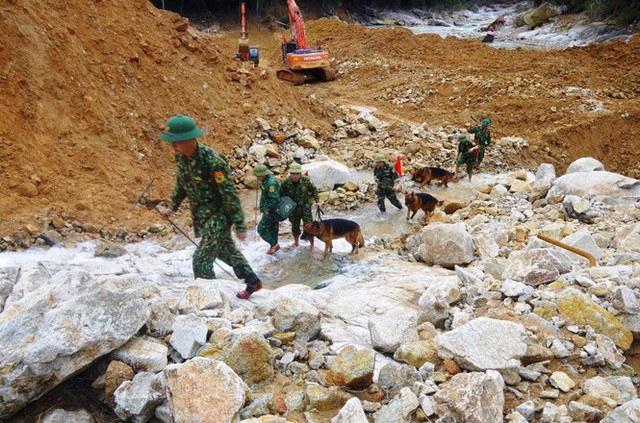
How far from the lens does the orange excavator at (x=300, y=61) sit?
18312mm

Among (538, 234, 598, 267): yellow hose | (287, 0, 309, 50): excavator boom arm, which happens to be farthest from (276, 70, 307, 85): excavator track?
(538, 234, 598, 267): yellow hose

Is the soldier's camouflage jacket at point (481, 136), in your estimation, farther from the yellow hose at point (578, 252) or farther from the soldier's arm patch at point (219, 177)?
the soldier's arm patch at point (219, 177)

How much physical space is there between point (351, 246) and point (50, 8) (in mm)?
7493

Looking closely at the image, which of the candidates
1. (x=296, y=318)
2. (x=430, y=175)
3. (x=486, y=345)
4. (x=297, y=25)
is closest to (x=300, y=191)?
(x=296, y=318)

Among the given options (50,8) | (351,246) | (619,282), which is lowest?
(351,246)

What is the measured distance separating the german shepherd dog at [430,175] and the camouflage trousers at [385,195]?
136 cm

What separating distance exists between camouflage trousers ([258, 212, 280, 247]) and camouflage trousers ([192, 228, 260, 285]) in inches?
92.3

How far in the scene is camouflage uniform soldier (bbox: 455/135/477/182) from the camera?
1031cm

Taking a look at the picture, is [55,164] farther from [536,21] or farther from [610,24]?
[536,21]

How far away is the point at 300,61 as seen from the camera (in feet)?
59.9

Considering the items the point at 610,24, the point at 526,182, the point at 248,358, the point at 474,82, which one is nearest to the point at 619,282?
the point at 248,358

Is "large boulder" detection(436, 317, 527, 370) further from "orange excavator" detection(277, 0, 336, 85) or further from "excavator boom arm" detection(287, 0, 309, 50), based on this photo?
"excavator boom arm" detection(287, 0, 309, 50)

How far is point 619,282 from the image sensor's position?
383 centimetres

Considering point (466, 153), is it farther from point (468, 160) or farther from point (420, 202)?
point (420, 202)
